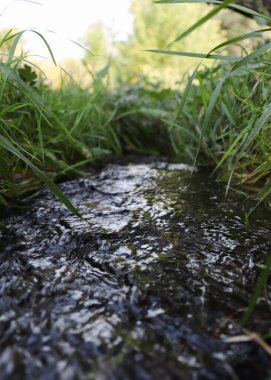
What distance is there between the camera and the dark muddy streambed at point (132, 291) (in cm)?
49

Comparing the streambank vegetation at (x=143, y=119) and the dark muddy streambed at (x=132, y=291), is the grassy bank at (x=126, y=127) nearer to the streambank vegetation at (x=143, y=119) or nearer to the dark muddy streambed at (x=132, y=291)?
the streambank vegetation at (x=143, y=119)

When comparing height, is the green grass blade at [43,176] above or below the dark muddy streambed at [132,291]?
above

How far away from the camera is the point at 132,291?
664mm

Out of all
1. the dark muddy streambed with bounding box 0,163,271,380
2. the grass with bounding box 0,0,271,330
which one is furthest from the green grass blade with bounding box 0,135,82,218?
the dark muddy streambed with bounding box 0,163,271,380

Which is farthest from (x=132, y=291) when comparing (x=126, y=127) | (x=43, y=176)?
(x=126, y=127)

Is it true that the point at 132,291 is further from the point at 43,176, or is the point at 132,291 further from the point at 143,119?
the point at 143,119

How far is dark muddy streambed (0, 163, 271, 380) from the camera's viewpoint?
490mm

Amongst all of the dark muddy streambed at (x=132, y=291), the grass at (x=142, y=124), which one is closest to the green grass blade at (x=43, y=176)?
the grass at (x=142, y=124)

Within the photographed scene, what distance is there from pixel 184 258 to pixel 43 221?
470 mm

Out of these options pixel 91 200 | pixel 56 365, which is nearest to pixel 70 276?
pixel 56 365

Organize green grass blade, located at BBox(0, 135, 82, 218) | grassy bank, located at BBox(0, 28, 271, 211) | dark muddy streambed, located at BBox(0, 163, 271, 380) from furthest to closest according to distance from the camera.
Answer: grassy bank, located at BBox(0, 28, 271, 211) < green grass blade, located at BBox(0, 135, 82, 218) < dark muddy streambed, located at BBox(0, 163, 271, 380)

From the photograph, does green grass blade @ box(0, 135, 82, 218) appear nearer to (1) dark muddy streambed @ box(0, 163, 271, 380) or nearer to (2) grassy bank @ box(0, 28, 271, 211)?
(2) grassy bank @ box(0, 28, 271, 211)

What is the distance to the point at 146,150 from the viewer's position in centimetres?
270

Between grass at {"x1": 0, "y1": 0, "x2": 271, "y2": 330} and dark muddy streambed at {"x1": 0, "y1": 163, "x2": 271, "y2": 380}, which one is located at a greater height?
grass at {"x1": 0, "y1": 0, "x2": 271, "y2": 330}
